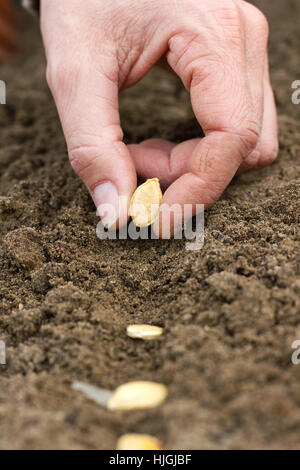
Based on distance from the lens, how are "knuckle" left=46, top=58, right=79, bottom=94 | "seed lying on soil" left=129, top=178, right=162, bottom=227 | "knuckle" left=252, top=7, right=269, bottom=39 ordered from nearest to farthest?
"seed lying on soil" left=129, top=178, right=162, bottom=227 < "knuckle" left=46, top=58, right=79, bottom=94 < "knuckle" left=252, top=7, right=269, bottom=39

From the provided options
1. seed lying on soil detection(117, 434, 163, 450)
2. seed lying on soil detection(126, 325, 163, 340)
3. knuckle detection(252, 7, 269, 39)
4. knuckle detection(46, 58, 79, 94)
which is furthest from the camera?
knuckle detection(252, 7, 269, 39)

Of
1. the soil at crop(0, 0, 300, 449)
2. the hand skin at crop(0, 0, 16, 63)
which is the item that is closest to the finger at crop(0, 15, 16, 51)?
the hand skin at crop(0, 0, 16, 63)

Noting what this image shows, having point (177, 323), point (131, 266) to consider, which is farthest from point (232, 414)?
point (131, 266)

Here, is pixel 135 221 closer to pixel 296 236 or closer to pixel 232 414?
pixel 296 236

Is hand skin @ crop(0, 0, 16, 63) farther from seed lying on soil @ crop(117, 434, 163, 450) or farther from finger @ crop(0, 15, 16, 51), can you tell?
seed lying on soil @ crop(117, 434, 163, 450)

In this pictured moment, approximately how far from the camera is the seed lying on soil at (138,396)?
2.95 ft

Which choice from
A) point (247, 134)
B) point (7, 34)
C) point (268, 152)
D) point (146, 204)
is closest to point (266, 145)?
point (268, 152)

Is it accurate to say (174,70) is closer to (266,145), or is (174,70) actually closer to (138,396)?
(266,145)

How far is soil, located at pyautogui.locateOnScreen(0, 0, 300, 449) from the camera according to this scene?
84 cm

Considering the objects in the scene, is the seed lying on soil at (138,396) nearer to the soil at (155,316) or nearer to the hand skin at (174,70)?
the soil at (155,316)

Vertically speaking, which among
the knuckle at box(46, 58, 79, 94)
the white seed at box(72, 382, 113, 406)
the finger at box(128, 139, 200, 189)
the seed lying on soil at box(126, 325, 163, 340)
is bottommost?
the white seed at box(72, 382, 113, 406)
